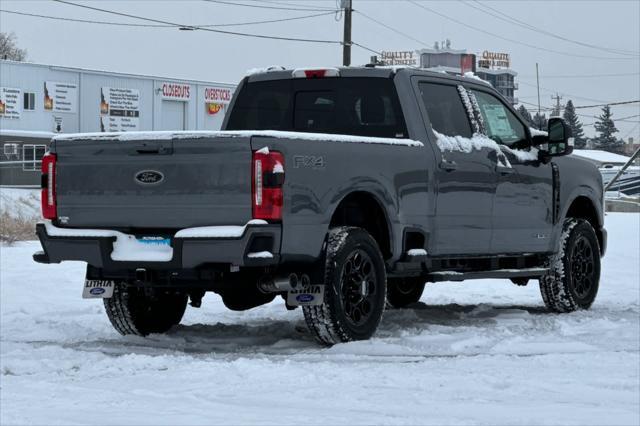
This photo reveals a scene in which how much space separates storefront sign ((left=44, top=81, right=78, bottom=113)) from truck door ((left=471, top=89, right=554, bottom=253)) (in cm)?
4733

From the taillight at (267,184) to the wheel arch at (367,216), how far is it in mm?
940

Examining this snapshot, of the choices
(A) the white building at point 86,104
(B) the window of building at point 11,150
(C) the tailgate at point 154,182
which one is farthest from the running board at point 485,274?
(B) the window of building at point 11,150

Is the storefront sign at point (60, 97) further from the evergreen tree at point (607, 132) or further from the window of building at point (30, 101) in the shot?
the evergreen tree at point (607, 132)

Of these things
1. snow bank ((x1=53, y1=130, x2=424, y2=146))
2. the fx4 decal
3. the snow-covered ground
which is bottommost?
the snow-covered ground

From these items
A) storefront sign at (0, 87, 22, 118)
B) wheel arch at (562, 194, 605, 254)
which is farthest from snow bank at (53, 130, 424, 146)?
storefront sign at (0, 87, 22, 118)

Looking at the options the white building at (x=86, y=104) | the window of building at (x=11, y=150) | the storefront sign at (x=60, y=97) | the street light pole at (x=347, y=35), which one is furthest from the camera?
the storefront sign at (x=60, y=97)

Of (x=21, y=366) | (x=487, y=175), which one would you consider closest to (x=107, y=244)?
(x=21, y=366)

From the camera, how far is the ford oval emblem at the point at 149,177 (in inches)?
343

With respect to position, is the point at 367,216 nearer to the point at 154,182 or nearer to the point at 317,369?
the point at 154,182

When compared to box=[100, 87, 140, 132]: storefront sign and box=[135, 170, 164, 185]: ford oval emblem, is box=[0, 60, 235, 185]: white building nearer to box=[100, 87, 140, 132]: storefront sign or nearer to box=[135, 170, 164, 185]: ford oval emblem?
box=[100, 87, 140, 132]: storefront sign

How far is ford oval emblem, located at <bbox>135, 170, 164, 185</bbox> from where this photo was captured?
343 inches

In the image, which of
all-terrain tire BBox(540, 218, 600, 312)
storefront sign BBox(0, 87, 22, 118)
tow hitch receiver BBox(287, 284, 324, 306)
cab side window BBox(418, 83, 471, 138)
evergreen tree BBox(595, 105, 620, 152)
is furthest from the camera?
evergreen tree BBox(595, 105, 620, 152)

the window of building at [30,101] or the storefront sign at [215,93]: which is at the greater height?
the storefront sign at [215,93]

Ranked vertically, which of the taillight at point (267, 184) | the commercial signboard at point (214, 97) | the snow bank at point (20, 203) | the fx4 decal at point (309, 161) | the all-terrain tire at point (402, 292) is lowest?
the all-terrain tire at point (402, 292)
